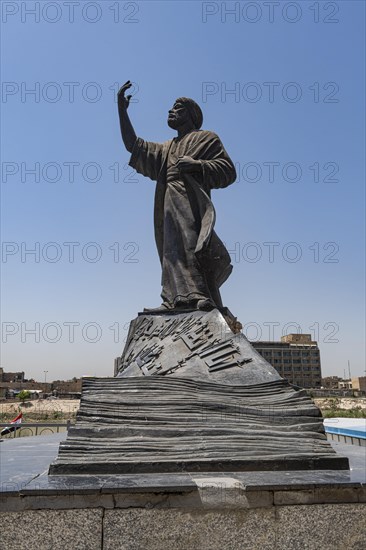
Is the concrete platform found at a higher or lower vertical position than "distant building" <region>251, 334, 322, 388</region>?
higher

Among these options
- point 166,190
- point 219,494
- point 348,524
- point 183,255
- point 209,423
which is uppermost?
point 166,190

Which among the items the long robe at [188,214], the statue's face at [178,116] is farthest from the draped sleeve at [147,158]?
the statue's face at [178,116]

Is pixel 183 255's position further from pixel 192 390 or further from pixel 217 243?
pixel 192 390

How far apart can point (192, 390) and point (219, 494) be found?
1.21m

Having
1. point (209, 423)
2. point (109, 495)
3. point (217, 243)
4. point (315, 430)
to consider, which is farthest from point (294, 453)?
point (217, 243)

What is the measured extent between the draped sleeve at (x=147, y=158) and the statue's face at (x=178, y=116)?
346 mm

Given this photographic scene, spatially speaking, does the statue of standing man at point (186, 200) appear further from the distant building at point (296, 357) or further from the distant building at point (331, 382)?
the distant building at point (331, 382)

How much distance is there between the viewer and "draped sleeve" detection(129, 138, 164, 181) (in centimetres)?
669

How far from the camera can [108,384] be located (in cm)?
414

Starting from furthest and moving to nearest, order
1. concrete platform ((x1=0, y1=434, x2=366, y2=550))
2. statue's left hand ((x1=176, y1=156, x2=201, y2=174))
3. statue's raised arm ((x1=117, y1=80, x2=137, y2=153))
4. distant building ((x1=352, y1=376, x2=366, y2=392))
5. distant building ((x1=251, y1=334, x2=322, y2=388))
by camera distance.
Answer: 1. distant building ((x1=352, y1=376, x2=366, y2=392))
2. distant building ((x1=251, y1=334, x2=322, y2=388))
3. statue's raised arm ((x1=117, y1=80, x2=137, y2=153))
4. statue's left hand ((x1=176, y1=156, x2=201, y2=174))
5. concrete platform ((x1=0, y1=434, x2=366, y2=550))

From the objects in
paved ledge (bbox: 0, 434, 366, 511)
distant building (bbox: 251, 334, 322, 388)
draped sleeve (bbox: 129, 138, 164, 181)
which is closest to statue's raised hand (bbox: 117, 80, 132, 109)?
draped sleeve (bbox: 129, 138, 164, 181)

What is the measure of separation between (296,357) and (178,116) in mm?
59571

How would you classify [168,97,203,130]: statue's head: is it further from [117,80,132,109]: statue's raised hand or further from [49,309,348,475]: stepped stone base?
[49,309,348,475]: stepped stone base

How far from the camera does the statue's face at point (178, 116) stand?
6.71 metres
